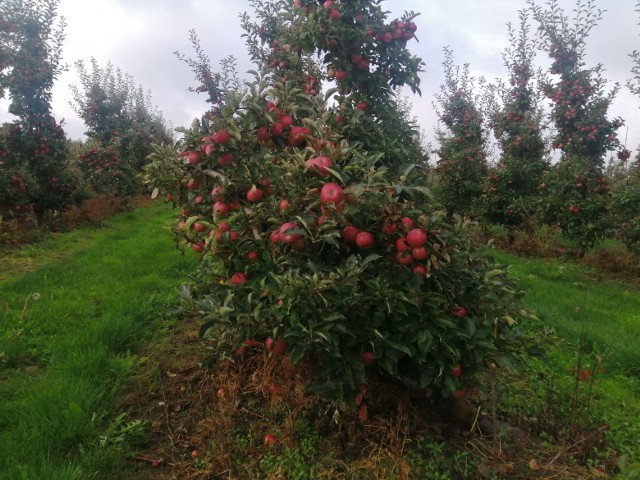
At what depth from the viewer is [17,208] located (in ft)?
25.7

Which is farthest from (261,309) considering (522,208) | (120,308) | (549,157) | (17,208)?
(549,157)

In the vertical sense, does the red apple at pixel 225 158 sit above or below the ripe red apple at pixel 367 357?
above

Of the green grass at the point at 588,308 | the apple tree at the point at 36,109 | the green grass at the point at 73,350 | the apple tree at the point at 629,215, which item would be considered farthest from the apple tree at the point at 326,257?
the apple tree at the point at 36,109

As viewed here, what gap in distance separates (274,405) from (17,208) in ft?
24.2

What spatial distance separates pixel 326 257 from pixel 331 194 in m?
0.51

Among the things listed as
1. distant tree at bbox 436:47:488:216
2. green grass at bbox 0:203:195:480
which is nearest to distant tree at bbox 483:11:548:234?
distant tree at bbox 436:47:488:216

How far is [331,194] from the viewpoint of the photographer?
6.57ft

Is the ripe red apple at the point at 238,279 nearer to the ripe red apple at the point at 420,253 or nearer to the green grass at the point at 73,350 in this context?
the green grass at the point at 73,350

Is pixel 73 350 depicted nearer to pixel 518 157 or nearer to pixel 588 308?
pixel 588 308

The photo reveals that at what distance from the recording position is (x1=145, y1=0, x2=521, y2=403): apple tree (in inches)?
80.2

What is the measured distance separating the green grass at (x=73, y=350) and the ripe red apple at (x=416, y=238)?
159 centimetres

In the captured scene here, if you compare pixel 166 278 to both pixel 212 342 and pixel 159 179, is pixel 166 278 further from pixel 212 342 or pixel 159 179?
pixel 159 179

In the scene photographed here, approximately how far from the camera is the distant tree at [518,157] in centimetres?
936

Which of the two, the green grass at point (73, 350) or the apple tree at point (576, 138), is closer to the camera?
the green grass at point (73, 350)
